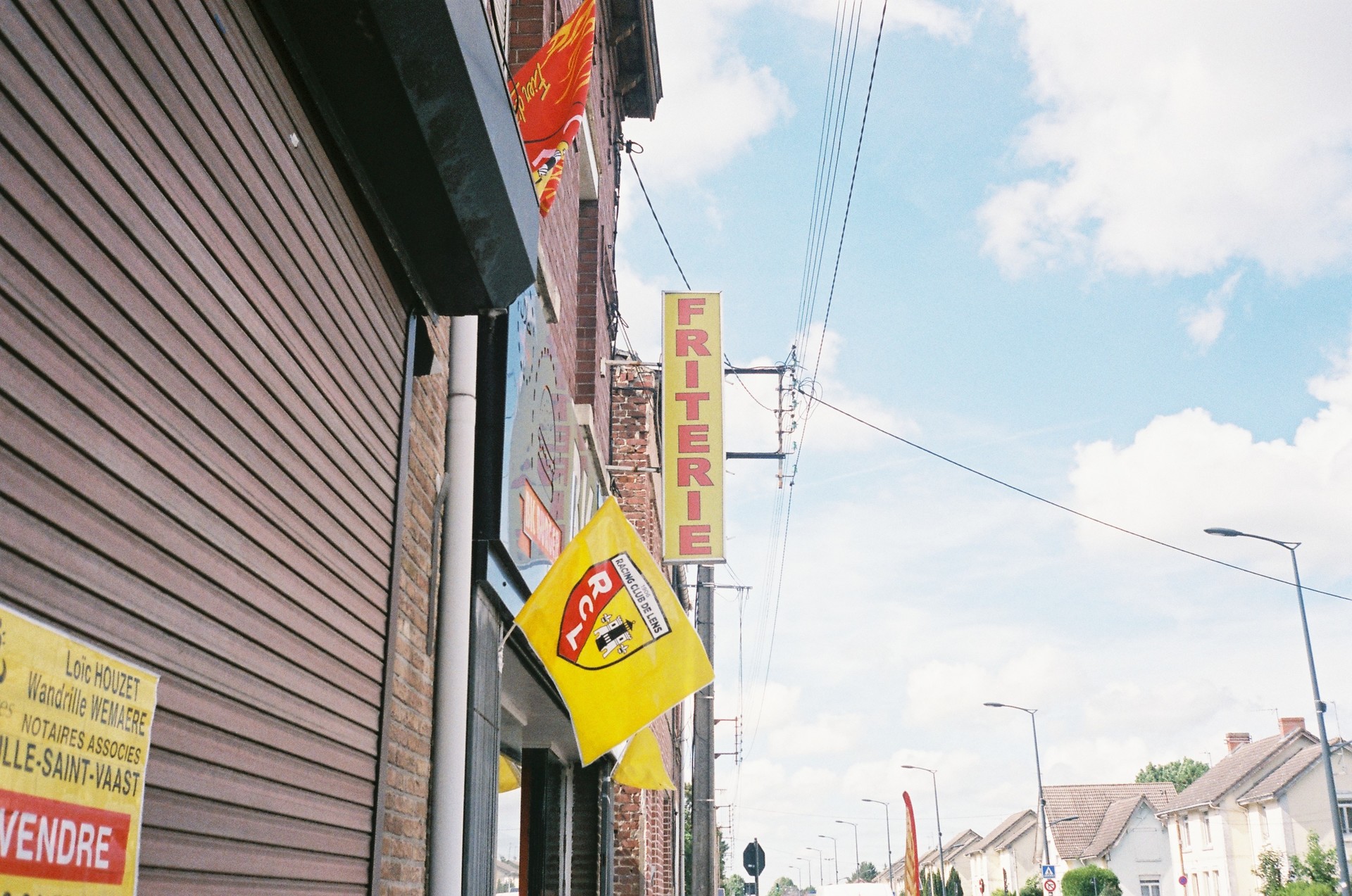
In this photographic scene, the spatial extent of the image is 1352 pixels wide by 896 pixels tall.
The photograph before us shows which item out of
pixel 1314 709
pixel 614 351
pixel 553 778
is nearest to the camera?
pixel 553 778

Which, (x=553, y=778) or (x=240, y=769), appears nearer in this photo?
(x=240, y=769)

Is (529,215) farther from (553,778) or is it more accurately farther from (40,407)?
(553,778)

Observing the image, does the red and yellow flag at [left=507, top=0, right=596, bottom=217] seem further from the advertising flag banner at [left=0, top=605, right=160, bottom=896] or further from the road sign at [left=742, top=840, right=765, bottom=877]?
the road sign at [left=742, top=840, right=765, bottom=877]

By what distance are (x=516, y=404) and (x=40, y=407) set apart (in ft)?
12.9

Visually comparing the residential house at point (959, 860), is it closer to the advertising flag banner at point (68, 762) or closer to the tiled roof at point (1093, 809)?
the tiled roof at point (1093, 809)

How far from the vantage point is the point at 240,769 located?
3037mm

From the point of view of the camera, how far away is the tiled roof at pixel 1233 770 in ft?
195

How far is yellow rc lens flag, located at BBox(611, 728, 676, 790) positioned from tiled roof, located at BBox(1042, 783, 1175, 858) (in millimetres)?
66622

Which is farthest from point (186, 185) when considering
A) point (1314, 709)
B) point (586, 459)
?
point (1314, 709)

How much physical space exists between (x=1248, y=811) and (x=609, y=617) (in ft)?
203

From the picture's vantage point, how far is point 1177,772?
448ft

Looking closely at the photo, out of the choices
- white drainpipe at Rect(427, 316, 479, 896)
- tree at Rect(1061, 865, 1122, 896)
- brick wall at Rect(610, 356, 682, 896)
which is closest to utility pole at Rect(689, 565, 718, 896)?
brick wall at Rect(610, 356, 682, 896)

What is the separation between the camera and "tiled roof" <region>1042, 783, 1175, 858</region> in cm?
7444

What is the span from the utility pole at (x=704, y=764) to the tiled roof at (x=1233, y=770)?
49.6 metres
